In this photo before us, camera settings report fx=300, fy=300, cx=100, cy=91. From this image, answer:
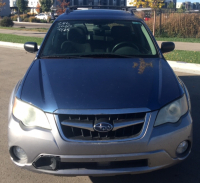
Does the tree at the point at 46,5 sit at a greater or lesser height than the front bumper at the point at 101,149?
greater

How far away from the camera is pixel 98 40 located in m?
4.49

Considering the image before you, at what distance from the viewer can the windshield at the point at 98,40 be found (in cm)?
420

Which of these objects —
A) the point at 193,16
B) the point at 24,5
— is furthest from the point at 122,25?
the point at 24,5

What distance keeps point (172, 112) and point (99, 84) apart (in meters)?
0.79

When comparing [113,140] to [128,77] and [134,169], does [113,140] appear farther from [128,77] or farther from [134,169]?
[128,77]

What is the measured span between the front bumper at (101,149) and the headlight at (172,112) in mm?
58

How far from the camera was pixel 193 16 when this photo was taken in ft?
63.9

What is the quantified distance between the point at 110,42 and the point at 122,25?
404mm

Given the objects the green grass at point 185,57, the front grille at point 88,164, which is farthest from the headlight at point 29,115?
the green grass at point 185,57

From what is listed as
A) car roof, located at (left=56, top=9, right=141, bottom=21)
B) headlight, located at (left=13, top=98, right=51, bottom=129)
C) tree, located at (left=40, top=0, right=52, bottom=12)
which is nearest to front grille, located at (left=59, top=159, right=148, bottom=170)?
headlight, located at (left=13, top=98, right=51, bottom=129)

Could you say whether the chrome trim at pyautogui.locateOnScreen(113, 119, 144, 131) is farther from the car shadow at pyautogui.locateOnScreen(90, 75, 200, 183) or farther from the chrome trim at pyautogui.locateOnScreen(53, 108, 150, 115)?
the car shadow at pyautogui.locateOnScreen(90, 75, 200, 183)

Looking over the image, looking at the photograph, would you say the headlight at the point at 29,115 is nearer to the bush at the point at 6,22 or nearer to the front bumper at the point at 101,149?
the front bumper at the point at 101,149

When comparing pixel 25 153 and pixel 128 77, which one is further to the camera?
pixel 128 77

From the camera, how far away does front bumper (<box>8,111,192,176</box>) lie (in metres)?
2.65
